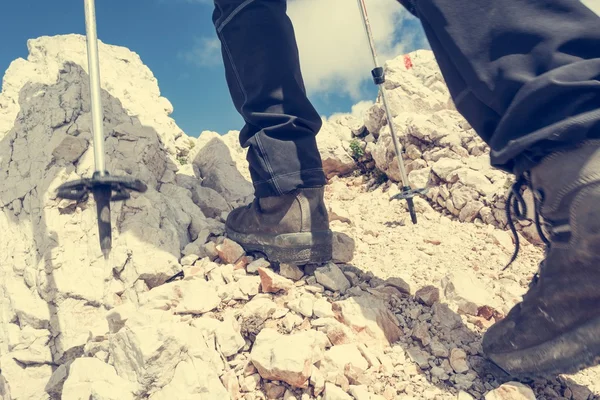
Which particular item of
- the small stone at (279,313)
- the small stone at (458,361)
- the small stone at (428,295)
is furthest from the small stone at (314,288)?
the small stone at (458,361)

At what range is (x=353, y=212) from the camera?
4.04m

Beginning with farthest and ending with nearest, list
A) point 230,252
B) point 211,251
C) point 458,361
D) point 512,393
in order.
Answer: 1. point 211,251
2. point 230,252
3. point 458,361
4. point 512,393

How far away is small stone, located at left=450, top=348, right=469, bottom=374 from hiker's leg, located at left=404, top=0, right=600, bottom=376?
298 mm

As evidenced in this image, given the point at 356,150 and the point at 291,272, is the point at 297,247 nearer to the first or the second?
the point at 291,272

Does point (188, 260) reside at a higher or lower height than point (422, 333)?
higher

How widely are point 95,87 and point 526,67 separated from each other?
6.39 feet

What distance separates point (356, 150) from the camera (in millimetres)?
5215

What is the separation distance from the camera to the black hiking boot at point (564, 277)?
136cm

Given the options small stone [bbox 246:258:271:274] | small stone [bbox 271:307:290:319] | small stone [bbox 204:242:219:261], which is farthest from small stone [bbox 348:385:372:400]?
small stone [bbox 204:242:219:261]

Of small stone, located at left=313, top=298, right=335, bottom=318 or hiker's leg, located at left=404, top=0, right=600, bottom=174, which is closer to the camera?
hiker's leg, located at left=404, top=0, right=600, bottom=174

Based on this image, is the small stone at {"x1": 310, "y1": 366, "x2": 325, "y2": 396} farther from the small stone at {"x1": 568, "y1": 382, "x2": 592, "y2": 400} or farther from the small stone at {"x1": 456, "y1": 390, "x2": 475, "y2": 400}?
the small stone at {"x1": 568, "y1": 382, "x2": 592, "y2": 400}

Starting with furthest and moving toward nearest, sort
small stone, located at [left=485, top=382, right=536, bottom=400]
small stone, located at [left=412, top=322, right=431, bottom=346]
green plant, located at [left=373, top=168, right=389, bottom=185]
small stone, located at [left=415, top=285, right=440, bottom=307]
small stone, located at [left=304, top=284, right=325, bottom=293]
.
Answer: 1. green plant, located at [left=373, top=168, right=389, bottom=185]
2. small stone, located at [left=304, top=284, right=325, bottom=293]
3. small stone, located at [left=415, top=285, right=440, bottom=307]
4. small stone, located at [left=412, top=322, right=431, bottom=346]
5. small stone, located at [left=485, top=382, right=536, bottom=400]

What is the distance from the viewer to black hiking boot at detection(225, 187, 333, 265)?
2527mm

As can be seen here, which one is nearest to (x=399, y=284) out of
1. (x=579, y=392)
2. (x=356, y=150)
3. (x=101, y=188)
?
(x=579, y=392)
